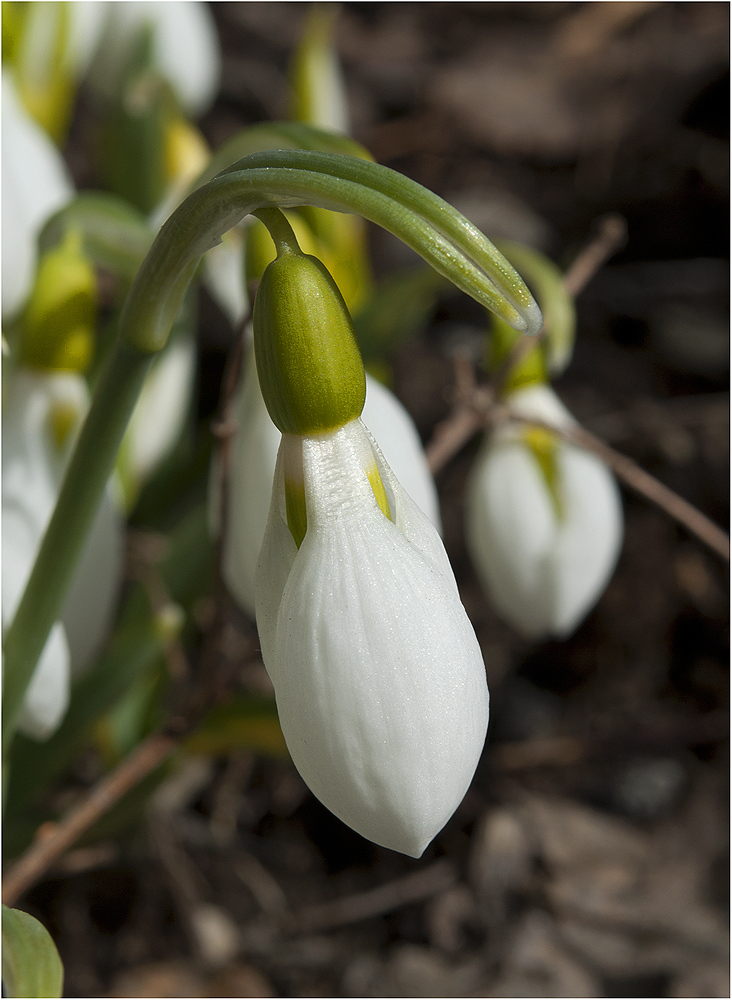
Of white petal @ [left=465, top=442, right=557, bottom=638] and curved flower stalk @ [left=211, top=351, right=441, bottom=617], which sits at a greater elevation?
curved flower stalk @ [left=211, top=351, right=441, bottom=617]

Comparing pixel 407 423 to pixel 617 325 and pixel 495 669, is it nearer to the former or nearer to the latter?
pixel 495 669

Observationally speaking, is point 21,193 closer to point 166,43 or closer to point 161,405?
point 161,405

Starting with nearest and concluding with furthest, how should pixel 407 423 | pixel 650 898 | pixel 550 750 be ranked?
pixel 407 423
pixel 650 898
pixel 550 750

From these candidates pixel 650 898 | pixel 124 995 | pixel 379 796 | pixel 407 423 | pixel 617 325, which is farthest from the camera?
pixel 617 325

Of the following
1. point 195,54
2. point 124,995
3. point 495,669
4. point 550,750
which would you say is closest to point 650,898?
point 550,750

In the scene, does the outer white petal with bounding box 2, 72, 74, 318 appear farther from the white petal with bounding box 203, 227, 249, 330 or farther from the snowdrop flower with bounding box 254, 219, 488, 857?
the snowdrop flower with bounding box 254, 219, 488, 857

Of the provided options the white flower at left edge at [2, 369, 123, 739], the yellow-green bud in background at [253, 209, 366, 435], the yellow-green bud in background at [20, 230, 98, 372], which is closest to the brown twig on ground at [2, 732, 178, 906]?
the white flower at left edge at [2, 369, 123, 739]

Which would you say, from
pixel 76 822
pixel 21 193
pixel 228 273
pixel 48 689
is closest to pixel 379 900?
pixel 76 822
